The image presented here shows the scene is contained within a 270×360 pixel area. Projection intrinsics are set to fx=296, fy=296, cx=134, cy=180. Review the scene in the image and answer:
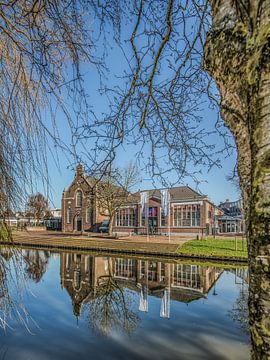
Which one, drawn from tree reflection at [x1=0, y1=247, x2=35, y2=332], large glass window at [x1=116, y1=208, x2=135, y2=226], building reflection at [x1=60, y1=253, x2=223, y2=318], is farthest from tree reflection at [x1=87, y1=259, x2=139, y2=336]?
large glass window at [x1=116, y1=208, x2=135, y2=226]

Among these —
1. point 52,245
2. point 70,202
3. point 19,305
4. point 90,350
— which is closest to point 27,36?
point 19,305

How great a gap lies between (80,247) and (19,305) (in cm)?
1842

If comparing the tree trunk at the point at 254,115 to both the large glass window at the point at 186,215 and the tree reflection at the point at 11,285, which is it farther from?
the large glass window at the point at 186,215

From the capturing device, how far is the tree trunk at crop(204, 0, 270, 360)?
810 millimetres

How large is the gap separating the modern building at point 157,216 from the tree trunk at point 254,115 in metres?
22.6

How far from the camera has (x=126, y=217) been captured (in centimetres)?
3142

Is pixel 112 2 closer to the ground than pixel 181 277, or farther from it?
farther from it

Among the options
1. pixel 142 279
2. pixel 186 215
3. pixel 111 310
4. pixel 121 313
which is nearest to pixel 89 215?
pixel 186 215

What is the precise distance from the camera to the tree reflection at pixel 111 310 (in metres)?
6.27

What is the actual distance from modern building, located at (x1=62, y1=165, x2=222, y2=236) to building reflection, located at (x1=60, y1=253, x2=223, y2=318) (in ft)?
35.2

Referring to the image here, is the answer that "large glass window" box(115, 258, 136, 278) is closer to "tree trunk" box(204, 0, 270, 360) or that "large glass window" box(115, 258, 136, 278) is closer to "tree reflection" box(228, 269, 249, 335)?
"tree reflection" box(228, 269, 249, 335)

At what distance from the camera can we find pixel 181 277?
11.0 metres

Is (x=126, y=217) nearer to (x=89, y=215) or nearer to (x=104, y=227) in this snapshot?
(x=104, y=227)

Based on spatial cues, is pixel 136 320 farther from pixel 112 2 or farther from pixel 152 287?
pixel 112 2
